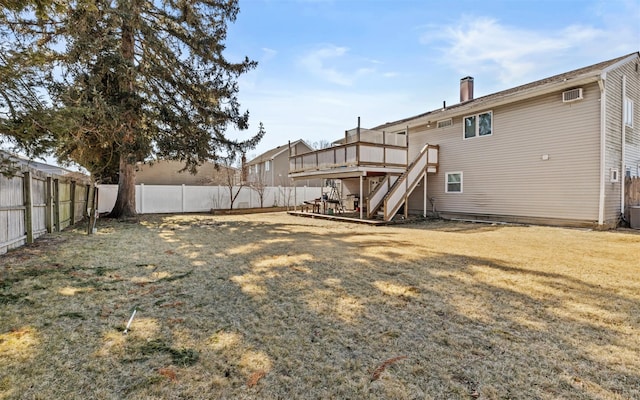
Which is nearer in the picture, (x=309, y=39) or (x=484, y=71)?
(x=309, y=39)

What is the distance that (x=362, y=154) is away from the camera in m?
12.8

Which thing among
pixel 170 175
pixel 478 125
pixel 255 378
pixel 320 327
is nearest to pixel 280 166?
pixel 170 175

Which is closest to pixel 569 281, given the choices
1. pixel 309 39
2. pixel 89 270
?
pixel 89 270

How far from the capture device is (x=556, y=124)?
10711 mm

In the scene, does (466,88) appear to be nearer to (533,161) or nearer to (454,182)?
(454,182)

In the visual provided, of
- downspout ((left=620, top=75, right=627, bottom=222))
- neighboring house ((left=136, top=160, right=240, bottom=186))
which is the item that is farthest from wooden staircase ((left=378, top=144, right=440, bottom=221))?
neighboring house ((left=136, top=160, right=240, bottom=186))

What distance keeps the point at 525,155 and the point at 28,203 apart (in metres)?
14.8

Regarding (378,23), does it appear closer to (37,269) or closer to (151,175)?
(37,269)

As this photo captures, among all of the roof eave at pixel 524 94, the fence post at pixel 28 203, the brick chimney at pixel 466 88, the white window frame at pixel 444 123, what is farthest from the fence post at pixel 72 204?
the brick chimney at pixel 466 88

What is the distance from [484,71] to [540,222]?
845cm

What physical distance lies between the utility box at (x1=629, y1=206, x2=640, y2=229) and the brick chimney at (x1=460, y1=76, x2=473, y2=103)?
28.4 ft

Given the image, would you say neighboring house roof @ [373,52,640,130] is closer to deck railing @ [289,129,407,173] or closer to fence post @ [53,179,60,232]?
deck railing @ [289,129,407,173]

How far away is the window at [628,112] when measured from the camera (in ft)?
35.7

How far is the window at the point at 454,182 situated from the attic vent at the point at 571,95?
14.7 ft
